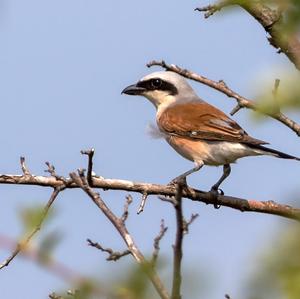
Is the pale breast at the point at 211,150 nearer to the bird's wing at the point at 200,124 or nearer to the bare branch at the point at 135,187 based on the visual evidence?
the bird's wing at the point at 200,124

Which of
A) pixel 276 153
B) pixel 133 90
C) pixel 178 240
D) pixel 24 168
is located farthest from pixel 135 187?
pixel 133 90

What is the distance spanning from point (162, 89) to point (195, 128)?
50.3 inches

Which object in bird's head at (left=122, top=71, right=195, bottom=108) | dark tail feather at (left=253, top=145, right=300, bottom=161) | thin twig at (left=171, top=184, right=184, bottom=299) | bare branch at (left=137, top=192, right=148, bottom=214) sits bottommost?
thin twig at (left=171, top=184, right=184, bottom=299)

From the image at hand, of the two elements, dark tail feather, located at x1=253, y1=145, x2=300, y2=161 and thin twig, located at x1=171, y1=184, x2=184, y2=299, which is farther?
dark tail feather, located at x1=253, y1=145, x2=300, y2=161

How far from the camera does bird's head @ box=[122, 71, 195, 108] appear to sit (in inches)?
300

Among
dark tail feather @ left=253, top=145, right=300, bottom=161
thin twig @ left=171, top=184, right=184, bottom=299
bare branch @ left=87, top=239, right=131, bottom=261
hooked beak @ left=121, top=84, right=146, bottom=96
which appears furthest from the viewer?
hooked beak @ left=121, top=84, right=146, bottom=96

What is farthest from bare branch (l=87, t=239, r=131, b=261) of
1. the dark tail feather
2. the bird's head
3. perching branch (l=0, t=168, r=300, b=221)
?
the bird's head

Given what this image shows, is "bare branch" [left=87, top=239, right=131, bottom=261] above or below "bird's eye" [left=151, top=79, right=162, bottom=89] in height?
below

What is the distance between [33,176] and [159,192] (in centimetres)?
72

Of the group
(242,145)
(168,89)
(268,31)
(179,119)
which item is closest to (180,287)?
(268,31)

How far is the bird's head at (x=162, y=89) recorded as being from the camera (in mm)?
7609

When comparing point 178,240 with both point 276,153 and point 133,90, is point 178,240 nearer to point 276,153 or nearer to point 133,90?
point 276,153

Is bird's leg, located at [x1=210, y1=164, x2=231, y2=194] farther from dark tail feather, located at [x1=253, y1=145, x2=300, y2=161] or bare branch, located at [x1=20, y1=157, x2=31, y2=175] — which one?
bare branch, located at [x1=20, y1=157, x2=31, y2=175]

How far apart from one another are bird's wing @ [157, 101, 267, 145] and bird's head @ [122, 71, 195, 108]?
36cm
